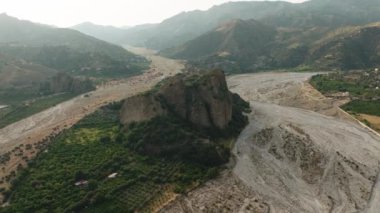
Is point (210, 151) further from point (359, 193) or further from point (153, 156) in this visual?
point (359, 193)

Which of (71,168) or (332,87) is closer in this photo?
(71,168)

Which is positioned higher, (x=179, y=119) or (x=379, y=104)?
(x=179, y=119)

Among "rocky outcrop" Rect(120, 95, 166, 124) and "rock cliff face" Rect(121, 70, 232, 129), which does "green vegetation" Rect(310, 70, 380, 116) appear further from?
"rocky outcrop" Rect(120, 95, 166, 124)

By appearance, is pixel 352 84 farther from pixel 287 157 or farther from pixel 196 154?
pixel 196 154

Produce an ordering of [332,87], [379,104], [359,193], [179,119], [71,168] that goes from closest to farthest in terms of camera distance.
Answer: [359,193], [71,168], [179,119], [379,104], [332,87]

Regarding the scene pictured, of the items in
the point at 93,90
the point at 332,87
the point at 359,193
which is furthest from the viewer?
the point at 93,90

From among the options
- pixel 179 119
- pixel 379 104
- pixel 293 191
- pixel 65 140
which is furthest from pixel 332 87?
pixel 65 140

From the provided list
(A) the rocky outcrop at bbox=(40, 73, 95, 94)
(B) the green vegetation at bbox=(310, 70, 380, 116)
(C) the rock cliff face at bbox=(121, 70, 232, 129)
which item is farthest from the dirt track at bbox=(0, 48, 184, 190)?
(B) the green vegetation at bbox=(310, 70, 380, 116)
